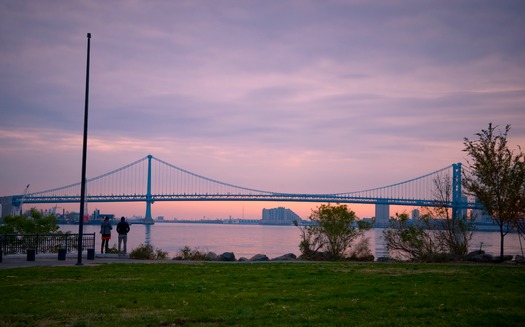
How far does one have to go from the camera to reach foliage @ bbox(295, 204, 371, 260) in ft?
76.0

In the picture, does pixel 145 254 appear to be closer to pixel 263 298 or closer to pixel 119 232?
pixel 119 232

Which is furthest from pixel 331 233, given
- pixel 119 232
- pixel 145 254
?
pixel 119 232

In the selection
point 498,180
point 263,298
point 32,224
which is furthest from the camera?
point 32,224

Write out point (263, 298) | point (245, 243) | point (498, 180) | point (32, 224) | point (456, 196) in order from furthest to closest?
point (245, 243)
point (32, 224)
point (456, 196)
point (498, 180)
point (263, 298)

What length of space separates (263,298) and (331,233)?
13786 millimetres


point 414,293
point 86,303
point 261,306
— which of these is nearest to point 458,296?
point 414,293

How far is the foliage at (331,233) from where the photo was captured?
23.2m

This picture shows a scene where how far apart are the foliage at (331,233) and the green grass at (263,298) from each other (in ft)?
27.5

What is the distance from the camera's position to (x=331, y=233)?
23.2 metres

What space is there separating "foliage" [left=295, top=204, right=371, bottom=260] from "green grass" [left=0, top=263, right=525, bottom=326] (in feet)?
27.5

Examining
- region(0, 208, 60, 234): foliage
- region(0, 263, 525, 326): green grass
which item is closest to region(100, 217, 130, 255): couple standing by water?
region(0, 263, 525, 326): green grass

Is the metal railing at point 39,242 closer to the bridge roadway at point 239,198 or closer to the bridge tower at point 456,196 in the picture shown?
the bridge tower at point 456,196

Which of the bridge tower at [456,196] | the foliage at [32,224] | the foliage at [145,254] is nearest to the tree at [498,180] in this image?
the bridge tower at [456,196]

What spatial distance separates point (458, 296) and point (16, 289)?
885cm
